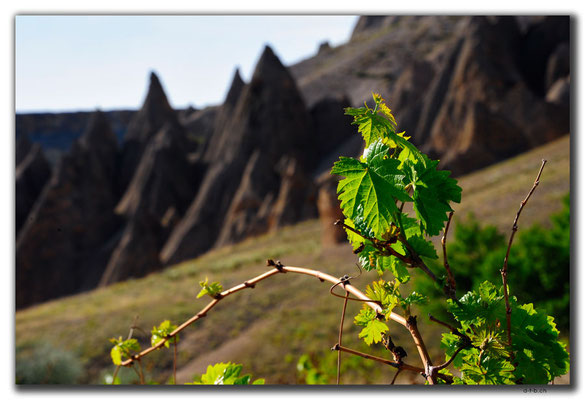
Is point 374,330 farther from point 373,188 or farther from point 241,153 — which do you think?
point 241,153

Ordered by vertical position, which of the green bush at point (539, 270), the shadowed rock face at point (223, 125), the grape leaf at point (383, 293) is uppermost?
the shadowed rock face at point (223, 125)

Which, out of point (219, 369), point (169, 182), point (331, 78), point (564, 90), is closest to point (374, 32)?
point (331, 78)

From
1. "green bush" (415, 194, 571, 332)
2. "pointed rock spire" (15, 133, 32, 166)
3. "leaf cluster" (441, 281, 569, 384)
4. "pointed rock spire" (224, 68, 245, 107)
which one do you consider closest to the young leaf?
"leaf cluster" (441, 281, 569, 384)

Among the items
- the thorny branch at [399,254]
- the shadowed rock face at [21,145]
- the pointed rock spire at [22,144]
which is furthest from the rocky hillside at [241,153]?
the thorny branch at [399,254]

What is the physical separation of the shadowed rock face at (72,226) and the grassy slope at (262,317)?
264 inches

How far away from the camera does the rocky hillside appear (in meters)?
20.3

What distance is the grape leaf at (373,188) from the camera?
0.75 m

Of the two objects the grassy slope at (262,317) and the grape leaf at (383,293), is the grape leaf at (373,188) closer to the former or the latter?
the grape leaf at (383,293)

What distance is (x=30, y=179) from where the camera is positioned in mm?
26766

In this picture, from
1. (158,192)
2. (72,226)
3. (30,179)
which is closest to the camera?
(72,226)

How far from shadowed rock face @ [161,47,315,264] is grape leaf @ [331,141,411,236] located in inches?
940

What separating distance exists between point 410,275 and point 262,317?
9.35 metres

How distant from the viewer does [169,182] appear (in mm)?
28312

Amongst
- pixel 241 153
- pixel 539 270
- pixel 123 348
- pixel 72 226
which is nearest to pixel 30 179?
pixel 72 226
